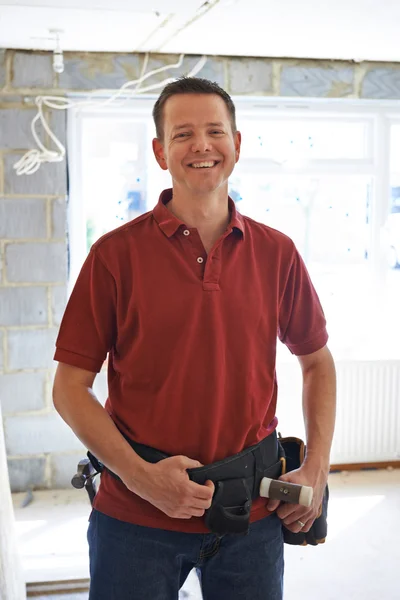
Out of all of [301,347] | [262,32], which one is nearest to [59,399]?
[301,347]

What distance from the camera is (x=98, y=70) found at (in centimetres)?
332

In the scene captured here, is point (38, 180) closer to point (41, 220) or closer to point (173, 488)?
point (41, 220)

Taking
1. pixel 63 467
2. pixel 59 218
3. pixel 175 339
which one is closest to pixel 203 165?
pixel 175 339

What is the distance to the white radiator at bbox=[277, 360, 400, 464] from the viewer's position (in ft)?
12.1

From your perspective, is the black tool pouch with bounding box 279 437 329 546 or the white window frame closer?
the black tool pouch with bounding box 279 437 329 546

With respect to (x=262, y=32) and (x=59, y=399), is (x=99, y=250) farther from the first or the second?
(x=262, y=32)

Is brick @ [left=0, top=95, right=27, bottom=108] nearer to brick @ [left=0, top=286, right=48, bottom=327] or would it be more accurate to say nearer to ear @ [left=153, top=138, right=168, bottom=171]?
brick @ [left=0, top=286, right=48, bottom=327]

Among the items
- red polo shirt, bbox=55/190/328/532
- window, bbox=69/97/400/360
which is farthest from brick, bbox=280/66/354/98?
red polo shirt, bbox=55/190/328/532

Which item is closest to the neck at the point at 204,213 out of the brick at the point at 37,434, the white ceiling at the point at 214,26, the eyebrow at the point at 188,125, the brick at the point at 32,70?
the eyebrow at the point at 188,125

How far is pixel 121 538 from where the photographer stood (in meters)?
1.22

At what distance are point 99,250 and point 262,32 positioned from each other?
6.63ft

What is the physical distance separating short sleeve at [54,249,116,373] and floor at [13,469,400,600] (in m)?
1.56

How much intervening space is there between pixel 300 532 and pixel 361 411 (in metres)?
2.52

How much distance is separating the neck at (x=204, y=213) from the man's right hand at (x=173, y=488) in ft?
1.39
